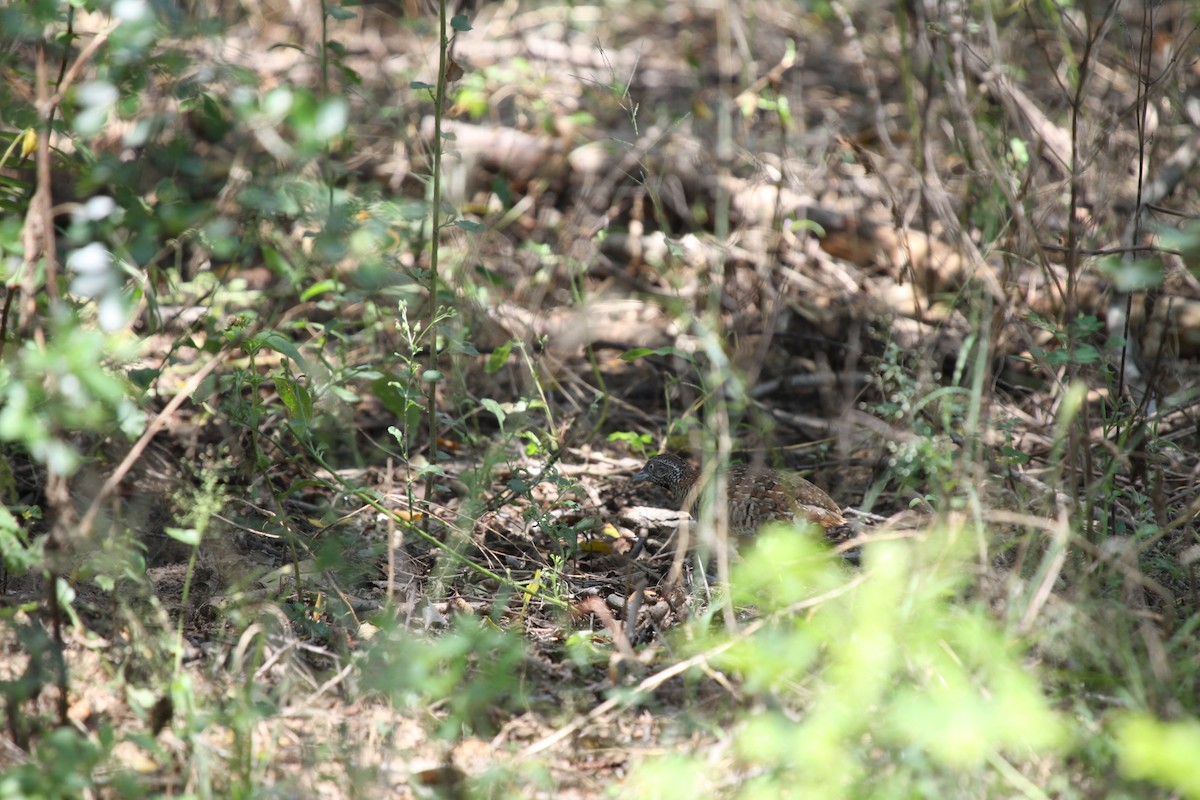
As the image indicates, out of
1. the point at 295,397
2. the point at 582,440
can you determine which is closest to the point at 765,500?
the point at 582,440

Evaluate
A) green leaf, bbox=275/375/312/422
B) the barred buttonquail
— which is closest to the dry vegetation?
green leaf, bbox=275/375/312/422

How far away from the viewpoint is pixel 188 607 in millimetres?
3594

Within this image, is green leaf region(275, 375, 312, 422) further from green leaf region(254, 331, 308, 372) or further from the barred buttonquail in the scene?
the barred buttonquail

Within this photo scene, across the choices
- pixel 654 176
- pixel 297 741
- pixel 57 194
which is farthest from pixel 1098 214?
pixel 57 194

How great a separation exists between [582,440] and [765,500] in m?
1.16

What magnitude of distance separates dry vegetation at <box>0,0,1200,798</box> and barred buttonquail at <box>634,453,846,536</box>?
126 mm

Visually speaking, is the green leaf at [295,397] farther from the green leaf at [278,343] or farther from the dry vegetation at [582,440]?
the green leaf at [278,343]

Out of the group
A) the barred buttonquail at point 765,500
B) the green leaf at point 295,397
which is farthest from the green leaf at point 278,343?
the barred buttonquail at point 765,500

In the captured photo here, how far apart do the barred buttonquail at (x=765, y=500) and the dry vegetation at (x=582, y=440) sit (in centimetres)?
13

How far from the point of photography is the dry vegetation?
2686mm

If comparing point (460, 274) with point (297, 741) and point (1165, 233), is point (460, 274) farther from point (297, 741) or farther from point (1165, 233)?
point (1165, 233)

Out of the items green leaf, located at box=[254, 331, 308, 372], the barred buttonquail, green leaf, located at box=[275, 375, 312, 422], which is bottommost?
the barred buttonquail

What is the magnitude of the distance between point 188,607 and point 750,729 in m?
2.10

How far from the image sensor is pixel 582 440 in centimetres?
501
